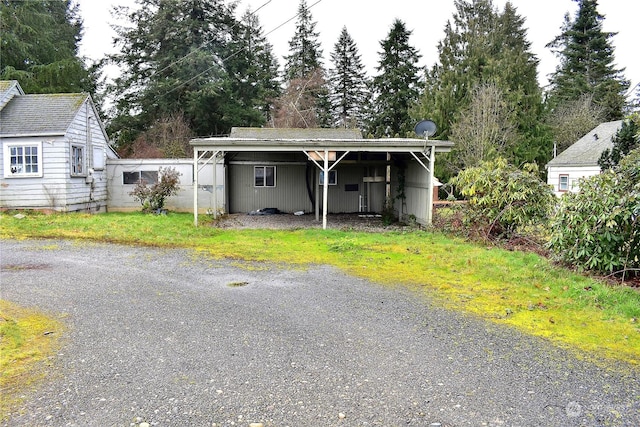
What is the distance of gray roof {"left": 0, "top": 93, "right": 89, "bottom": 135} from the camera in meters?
14.3

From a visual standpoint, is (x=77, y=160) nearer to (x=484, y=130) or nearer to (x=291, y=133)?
(x=291, y=133)

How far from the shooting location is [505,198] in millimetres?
10320

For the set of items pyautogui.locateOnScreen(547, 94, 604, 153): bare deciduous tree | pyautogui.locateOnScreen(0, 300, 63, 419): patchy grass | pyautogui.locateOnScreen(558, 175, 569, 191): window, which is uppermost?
pyautogui.locateOnScreen(547, 94, 604, 153): bare deciduous tree

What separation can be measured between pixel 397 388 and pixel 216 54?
30221 mm

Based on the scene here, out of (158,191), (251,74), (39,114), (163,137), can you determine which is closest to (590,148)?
(251,74)

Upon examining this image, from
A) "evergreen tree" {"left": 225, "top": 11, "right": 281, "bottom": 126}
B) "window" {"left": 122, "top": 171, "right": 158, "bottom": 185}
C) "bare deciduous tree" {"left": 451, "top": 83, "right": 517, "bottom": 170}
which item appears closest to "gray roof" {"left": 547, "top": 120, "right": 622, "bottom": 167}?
"bare deciduous tree" {"left": 451, "top": 83, "right": 517, "bottom": 170}

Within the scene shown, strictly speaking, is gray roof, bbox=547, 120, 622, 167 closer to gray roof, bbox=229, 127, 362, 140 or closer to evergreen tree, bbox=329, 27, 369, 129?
gray roof, bbox=229, 127, 362, 140

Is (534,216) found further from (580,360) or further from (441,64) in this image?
(441,64)

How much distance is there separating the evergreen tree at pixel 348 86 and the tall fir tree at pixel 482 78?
912cm

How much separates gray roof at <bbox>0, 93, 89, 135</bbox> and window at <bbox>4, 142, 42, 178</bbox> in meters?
0.47

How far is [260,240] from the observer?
1106cm

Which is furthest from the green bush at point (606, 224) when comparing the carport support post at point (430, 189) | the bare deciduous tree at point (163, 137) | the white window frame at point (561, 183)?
the bare deciduous tree at point (163, 137)

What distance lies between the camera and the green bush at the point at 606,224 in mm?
6531

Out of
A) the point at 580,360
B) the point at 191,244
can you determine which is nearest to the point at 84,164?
the point at 191,244
